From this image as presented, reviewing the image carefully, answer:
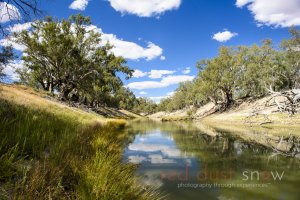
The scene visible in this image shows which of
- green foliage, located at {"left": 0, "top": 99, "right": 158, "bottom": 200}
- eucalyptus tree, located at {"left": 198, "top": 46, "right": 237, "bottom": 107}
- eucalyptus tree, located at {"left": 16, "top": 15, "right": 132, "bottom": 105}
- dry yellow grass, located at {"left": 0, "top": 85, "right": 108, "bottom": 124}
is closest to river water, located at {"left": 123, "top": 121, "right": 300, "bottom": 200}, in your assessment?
green foliage, located at {"left": 0, "top": 99, "right": 158, "bottom": 200}

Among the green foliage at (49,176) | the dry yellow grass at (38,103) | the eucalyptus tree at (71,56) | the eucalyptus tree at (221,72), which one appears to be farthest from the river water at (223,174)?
the eucalyptus tree at (221,72)

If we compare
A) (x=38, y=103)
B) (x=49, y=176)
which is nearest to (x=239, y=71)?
(x=38, y=103)

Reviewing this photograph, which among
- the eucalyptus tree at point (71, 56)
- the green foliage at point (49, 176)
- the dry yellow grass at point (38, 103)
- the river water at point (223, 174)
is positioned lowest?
the river water at point (223, 174)

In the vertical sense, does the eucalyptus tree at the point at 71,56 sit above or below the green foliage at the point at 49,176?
above

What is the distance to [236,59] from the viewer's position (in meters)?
70.6

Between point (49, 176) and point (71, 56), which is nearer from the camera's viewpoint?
point (49, 176)

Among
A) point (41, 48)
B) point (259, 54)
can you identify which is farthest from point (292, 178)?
point (259, 54)

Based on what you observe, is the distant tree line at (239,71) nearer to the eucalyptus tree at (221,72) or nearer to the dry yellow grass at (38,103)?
the eucalyptus tree at (221,72)

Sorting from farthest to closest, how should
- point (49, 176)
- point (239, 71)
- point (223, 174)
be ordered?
point (239, 71)
point (223, 174)
point (49, 176)

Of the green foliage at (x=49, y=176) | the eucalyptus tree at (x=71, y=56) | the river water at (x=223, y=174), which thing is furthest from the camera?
the eucalyptus tree at (x=71, y=56)

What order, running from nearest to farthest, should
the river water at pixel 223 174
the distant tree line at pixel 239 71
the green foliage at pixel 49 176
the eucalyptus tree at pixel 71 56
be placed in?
1. the green foliage at pixel 49 176
2. the river water at pixel 223 174
3. the eucalyptus tree at pixel 71 56
4. the distant tree line at pixel 239 71

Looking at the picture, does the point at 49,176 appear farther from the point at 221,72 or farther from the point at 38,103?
the point at 221,72

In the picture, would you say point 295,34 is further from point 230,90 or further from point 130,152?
point 230,90

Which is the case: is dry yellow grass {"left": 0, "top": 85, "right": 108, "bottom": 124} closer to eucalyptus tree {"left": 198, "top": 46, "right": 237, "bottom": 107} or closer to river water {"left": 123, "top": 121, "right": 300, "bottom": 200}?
river water {"left": 123, "top": 121, "right": 300, "bottom": 200}
